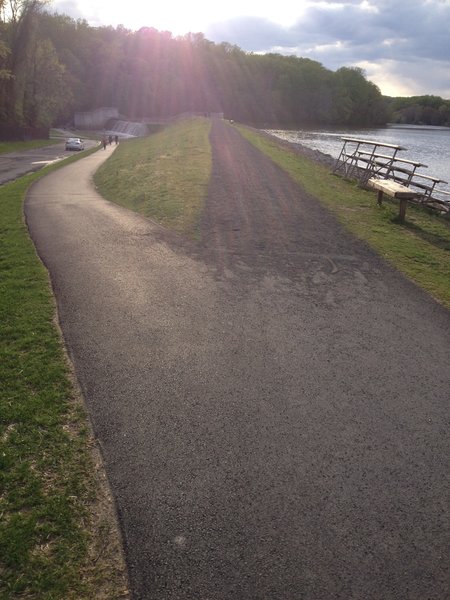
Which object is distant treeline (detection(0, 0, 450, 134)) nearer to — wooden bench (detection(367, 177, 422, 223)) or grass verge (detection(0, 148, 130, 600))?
wooden bench (detection(367, 177, 422, 223))

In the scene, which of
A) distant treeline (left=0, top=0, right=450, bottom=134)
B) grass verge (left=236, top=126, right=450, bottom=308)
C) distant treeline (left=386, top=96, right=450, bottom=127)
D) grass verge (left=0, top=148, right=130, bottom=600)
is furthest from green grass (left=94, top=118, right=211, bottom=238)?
distant treeline (left=386, top=96, right=450, bottom=127)

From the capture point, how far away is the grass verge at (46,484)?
291 centimetres

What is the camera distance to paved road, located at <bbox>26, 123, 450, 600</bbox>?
3133mm

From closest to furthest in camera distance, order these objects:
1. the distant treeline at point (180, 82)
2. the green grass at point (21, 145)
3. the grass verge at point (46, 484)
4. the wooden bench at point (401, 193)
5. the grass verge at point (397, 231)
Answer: the grass verge at point (46, 484) < the grass verge at point (397, 231) < the wooden bench at point (401, 193) < the green grass at point (21, 145) < the distant treeline at point (180, 82)

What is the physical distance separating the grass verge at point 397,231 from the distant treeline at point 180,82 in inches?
1762

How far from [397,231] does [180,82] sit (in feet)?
352

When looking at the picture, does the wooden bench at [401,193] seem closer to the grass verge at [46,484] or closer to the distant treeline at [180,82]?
the grass verge at [46,484]

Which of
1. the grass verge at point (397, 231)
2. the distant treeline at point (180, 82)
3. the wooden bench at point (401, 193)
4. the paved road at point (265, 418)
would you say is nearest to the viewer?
the paved road at point (265, 418)

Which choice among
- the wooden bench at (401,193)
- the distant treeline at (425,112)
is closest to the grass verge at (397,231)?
the wooden bench at (401,193)

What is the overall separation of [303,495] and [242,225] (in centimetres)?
843

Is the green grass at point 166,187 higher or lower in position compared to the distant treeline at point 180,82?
lower

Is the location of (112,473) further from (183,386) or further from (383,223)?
(383,223)

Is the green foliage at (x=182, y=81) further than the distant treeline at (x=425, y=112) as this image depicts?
No

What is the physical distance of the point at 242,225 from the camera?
37.6 feet
